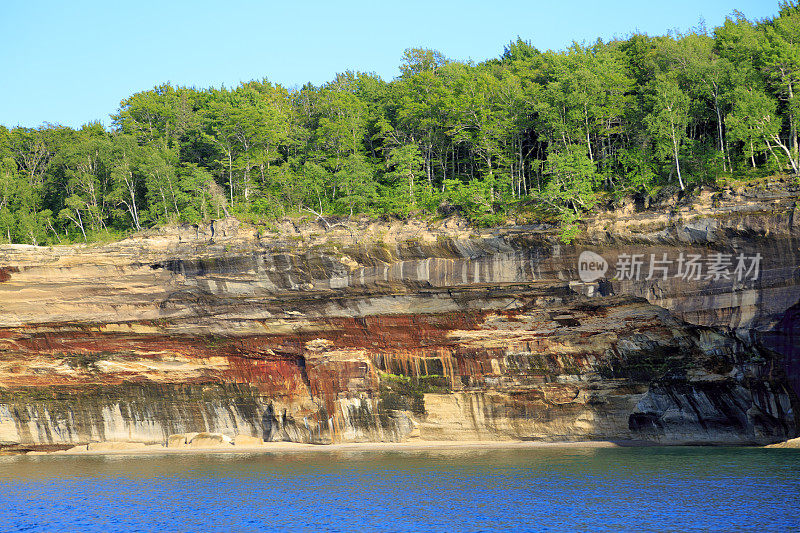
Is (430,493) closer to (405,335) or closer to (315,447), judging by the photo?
(405,335)

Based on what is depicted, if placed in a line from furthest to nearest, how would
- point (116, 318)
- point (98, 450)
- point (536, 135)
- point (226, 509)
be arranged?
point (536, 135) → point (98, 450) → point (116, 318) → point (226, 509)

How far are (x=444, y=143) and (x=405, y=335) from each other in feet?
42.5

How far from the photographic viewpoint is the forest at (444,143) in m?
29.6

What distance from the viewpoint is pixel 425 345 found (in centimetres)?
3177

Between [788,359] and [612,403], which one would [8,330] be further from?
[788,359]

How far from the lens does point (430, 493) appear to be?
77.8 ft

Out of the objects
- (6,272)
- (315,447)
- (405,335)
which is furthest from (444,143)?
(6,272)

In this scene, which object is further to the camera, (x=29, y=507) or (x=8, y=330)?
(x=8, y=330)

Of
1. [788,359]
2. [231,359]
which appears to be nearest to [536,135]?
[788,359]

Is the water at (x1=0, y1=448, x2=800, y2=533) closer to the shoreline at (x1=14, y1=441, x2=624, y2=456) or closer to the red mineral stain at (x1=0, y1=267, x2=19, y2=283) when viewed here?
the shoreline at (x1=14, y1=441, x2=624, y2=456)

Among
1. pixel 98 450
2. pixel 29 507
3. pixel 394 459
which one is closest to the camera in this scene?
pixel 29 507

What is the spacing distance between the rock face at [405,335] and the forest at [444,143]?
254 centimetres

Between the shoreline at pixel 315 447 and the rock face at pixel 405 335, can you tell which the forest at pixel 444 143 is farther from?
the shoreline at pixel 315 447

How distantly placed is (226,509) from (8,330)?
1859 centimetres
